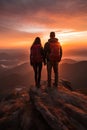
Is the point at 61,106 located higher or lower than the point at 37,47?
lower

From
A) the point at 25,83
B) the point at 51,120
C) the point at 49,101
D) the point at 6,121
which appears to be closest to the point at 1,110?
the point at 6,121

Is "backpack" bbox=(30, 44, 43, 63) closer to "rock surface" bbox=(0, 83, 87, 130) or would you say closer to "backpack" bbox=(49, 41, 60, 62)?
"backpack" bbox=(49, 41, 60, 62)

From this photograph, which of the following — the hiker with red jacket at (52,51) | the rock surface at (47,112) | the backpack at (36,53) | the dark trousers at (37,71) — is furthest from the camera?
the dark trousers at (37,71)

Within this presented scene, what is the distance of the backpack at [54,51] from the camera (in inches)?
602

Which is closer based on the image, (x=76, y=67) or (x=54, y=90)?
(x=54, y=90)

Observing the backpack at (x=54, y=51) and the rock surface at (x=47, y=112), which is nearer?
the rock surface at (x=47, y=112)

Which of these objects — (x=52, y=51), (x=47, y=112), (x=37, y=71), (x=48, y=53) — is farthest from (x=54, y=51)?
(x=47, y=112)

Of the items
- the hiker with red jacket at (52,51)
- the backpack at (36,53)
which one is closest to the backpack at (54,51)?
the hiker with red jacket at (52,51)

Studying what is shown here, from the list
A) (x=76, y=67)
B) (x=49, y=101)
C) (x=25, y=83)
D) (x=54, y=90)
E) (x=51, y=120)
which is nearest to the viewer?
(x=51, y=120)

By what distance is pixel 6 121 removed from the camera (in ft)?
42.1

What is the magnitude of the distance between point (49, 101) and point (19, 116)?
2.05 metres

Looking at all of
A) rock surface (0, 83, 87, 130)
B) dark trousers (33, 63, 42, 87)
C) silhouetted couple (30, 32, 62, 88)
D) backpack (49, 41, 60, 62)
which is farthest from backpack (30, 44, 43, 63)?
rock surface (0, 83, 87, 130)

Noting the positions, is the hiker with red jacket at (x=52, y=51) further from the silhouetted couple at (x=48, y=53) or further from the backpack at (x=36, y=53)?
the backpack at (x=36, y=53)

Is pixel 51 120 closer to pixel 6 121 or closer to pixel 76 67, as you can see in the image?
pixel 6 121
